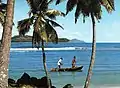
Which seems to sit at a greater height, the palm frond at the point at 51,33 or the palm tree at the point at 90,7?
the palm tree at the point at 90,7

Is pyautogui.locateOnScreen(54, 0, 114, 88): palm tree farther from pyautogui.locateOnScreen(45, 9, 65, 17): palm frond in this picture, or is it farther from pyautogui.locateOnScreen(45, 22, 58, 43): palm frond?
pyautogui.locateOnScreen(45, 22, 58, 43): palm frond

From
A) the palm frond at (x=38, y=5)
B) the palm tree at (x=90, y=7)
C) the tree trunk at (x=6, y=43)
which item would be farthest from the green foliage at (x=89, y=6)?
the tree trunk at (x=6, y=43)

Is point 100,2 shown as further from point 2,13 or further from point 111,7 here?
point 2,13

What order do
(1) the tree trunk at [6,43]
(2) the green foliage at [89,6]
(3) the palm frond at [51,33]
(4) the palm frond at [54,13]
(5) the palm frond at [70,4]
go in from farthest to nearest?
(4) the palm frond at [54,13] < (3) the palm frond at [51,33] < (5) the palm frond at [70,4] < (2) the green foliage at [89,6] < (1) the tree trunk at [6,43]

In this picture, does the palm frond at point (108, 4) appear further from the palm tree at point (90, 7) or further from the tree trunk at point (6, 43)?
the tree trunk at point (6, 43)

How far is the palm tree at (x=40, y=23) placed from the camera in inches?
1089

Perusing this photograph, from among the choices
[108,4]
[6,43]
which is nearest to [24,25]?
[108,4]

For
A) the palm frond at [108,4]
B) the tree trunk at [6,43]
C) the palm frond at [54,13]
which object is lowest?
the tree trunk at [6,43]

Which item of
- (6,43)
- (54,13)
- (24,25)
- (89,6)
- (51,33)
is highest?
(89,6)

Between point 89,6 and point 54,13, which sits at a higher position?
point 89,6

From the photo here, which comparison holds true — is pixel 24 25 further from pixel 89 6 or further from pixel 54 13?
pixel 89 6

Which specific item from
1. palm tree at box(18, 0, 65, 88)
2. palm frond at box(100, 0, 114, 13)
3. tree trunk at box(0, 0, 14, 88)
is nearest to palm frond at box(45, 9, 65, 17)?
palm tree at box(18, 0, 65, 88)

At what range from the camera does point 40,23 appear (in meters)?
27.8

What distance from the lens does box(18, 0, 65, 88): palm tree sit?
27.7 metres
